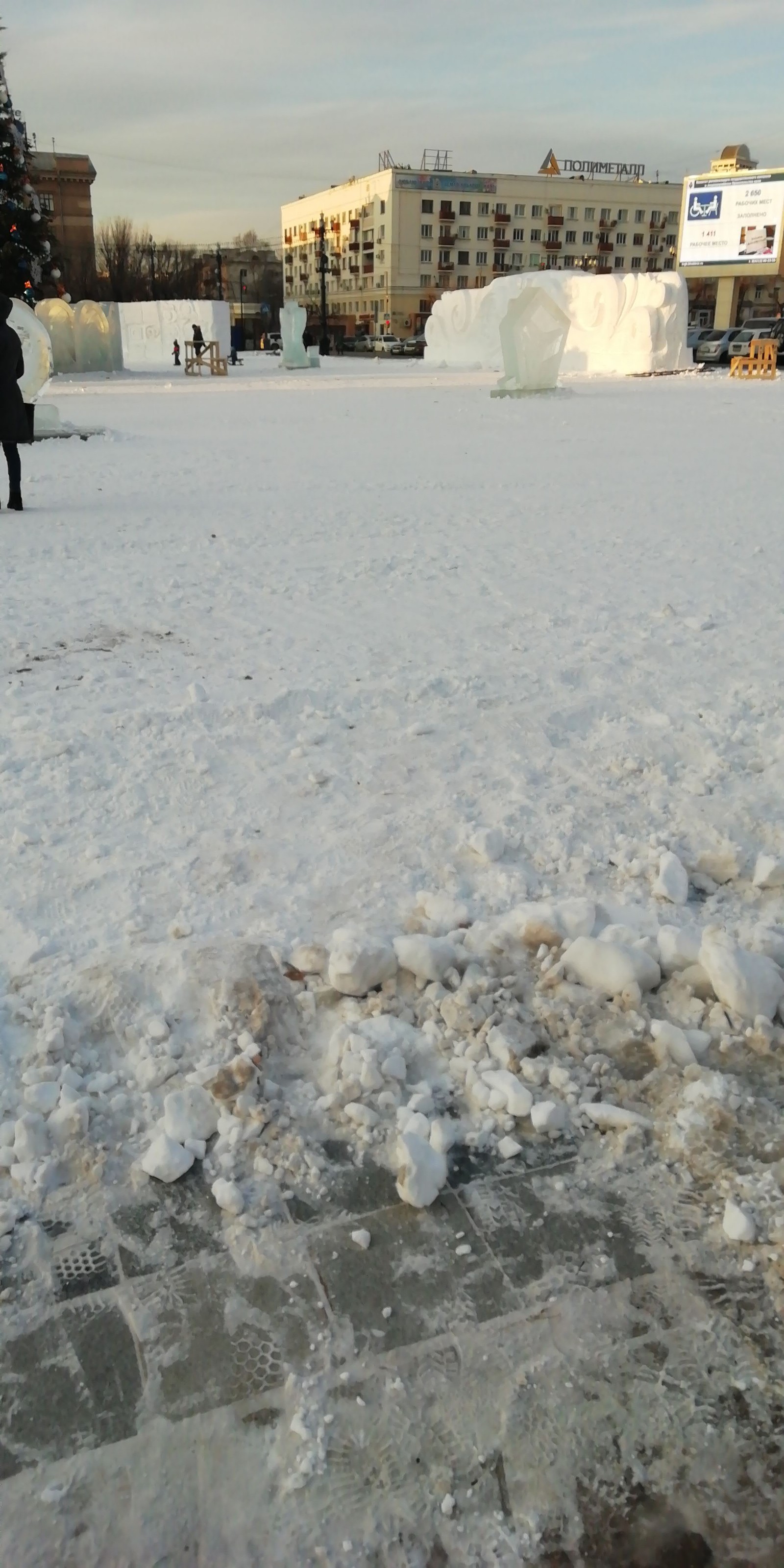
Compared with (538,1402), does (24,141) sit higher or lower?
higher

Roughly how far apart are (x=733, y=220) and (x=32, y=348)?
40.6 metres

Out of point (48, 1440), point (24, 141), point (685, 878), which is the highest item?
point (24, 141)

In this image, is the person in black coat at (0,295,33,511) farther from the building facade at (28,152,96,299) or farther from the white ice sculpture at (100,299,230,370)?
the building facade at (28,152,96,299)

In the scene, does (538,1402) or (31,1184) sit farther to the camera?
(31,1184)

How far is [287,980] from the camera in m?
2.63

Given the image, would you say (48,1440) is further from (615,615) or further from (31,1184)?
(615,615)

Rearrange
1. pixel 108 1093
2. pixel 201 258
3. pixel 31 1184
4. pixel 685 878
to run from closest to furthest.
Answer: pixel 31 1184 → pixel 108 1093 → pixel 685 878 → pixel 201 258

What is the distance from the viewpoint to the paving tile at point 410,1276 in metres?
1.81

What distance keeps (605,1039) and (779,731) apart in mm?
2047

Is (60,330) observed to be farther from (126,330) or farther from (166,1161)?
(166,1161)

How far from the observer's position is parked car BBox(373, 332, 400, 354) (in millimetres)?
50000

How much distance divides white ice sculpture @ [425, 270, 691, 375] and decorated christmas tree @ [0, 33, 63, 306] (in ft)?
40.5

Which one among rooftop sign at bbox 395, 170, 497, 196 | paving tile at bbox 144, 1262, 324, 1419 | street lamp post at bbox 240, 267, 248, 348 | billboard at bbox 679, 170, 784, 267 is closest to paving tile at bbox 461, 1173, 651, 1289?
paving tile at bbox 144, 1262, 324, 1419

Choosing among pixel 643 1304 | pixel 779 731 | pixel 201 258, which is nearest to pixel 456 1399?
pixel 643 1304
